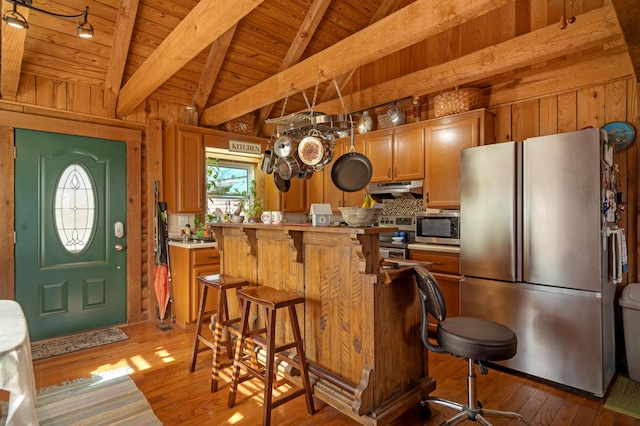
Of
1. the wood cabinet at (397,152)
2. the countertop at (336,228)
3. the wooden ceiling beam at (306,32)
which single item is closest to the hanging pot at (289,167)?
→ the countertop at (336,228)

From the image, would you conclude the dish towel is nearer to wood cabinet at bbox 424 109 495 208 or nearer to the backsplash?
wood cabinet at bbox 424 109 495 208

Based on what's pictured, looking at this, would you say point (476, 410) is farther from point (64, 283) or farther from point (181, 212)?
point (64, 283)

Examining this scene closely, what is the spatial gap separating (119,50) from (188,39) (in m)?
1.32

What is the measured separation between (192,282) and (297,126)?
2.24 m

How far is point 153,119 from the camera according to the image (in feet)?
14.1

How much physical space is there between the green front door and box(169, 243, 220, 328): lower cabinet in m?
0.61

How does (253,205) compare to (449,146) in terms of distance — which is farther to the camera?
(253,205)

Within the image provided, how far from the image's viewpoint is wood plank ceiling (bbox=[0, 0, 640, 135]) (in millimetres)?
2457

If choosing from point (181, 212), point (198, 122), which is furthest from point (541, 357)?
point (198, 122)

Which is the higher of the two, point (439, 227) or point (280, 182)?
point (280, 182)

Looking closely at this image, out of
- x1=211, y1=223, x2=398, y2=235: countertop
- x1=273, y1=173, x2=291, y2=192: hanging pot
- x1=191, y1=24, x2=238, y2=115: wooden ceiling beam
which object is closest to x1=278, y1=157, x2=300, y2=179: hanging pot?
x1=273, y1=173, x2=291, y2=192: hanging pot

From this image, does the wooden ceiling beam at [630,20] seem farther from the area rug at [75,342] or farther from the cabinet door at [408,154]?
the area rug at [75,342]

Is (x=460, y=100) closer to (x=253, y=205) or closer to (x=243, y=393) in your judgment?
(x=253, y=205)

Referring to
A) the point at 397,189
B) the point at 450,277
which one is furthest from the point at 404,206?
the point at 450,277
